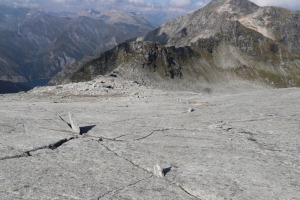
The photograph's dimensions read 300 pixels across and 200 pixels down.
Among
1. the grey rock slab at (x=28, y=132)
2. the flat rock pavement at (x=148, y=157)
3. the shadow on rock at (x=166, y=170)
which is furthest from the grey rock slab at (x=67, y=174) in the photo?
the grey rock slab at (x=28, y=132)

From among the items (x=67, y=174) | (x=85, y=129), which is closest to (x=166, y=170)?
(x=67, y=174)

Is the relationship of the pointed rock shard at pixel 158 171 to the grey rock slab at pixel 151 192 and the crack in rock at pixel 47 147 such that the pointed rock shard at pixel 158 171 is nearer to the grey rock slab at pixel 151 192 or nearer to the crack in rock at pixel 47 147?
the grey rock slab at pixel 151 192

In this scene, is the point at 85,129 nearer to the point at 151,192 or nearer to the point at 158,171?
the point at 158,171

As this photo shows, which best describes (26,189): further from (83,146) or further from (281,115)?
(281,115)

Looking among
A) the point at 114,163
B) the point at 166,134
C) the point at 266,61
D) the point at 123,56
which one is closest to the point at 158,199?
the point at 114,163

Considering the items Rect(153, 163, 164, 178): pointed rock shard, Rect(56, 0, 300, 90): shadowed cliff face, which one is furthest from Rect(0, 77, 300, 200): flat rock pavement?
Rect(56, 0, 300, 90): shadowed cliff face

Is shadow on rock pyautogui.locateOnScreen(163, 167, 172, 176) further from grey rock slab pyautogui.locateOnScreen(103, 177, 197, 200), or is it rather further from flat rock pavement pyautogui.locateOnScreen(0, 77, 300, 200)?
grey rock slab pyautogui.locateOnScreen(103, 177, 197, 200)

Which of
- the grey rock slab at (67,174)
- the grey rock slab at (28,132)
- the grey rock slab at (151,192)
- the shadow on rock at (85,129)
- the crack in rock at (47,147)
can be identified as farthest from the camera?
the shadow on rock at (85,129)

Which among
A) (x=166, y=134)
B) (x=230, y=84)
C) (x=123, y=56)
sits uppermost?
(x=123, y=56)
